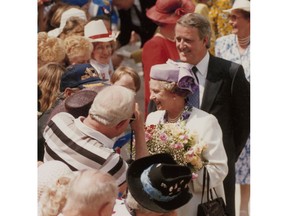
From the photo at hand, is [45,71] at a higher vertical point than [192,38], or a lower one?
lower

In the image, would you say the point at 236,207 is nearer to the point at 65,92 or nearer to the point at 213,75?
the point at 213,75

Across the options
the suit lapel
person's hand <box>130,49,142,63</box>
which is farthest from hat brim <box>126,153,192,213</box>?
person's hand <box>130,49,142,63</box>

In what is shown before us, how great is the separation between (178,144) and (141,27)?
5.75ft

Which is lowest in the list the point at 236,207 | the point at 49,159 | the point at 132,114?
the point at 236,207

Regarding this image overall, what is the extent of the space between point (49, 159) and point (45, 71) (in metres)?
0.65

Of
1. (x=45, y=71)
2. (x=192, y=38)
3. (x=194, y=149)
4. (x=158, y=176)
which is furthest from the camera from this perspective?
(x=45, y=71)

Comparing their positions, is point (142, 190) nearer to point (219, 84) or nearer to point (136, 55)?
point (219, 84)

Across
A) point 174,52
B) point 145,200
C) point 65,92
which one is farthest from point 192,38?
point 145,200

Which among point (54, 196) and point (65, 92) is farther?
point (65, 92)

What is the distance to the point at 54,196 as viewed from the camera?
9.25ft

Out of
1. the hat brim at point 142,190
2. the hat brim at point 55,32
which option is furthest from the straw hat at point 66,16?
the hat brim at point 142,190

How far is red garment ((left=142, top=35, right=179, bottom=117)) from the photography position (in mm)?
3518

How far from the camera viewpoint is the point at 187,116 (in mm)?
3285

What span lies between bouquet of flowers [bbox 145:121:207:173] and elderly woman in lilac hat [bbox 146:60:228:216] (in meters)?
0.04
